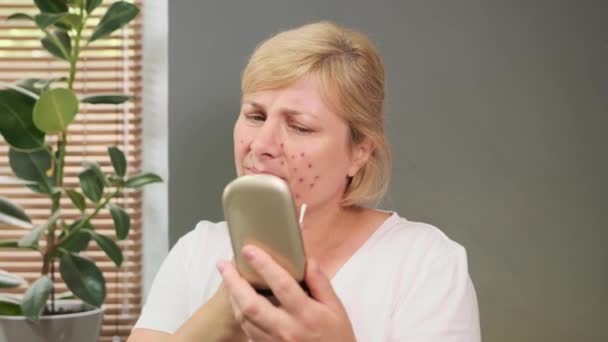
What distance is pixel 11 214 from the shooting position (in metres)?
2.46

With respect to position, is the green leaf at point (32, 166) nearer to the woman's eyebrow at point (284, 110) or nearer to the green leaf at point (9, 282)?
the green leaf at point (9, 282)

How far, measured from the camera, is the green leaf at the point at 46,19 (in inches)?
92.7

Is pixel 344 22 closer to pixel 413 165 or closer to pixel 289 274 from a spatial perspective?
pixel 413 165

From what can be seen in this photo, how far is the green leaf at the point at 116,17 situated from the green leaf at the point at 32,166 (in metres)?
0.38

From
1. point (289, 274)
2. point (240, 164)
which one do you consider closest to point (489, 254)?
point (240, 164)

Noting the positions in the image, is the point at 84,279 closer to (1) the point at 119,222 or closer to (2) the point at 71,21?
(1) the point at 119,222

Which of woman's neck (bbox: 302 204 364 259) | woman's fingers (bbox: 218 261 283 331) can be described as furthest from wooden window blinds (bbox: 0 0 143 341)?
woman's fingers (bbox: 218 261 283 331)

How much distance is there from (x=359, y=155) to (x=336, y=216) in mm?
124

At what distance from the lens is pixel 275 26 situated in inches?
89.9

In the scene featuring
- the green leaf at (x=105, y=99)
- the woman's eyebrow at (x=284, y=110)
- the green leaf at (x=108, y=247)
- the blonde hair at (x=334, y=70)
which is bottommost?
the green leaf at (x=108, y=247)

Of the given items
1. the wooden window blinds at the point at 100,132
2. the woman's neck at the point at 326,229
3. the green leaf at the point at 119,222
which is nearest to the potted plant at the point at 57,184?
the green leaf at the point at 119,222

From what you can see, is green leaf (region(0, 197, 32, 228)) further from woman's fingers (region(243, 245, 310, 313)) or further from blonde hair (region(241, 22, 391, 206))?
woman's fingers (region(243, 245, 310, 313))

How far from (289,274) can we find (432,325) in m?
0.47

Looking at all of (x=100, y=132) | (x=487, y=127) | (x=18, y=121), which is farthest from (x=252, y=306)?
(x=100, y=132)
